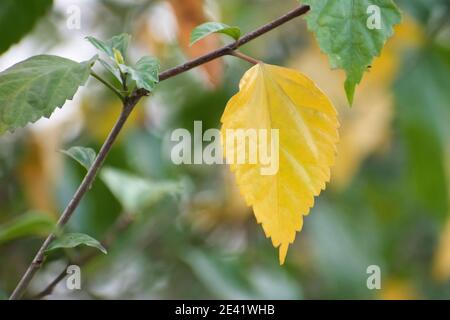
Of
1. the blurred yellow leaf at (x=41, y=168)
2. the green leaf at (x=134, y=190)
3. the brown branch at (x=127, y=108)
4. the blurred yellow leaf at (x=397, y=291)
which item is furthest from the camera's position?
the blurred yellow leaf at (x=397, y=291)

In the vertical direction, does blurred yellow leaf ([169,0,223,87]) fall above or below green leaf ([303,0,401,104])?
above

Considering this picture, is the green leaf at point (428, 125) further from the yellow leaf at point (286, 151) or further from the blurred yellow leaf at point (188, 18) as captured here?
the yellow leaf at point (286, 151)

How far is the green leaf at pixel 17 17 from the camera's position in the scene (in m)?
0.67

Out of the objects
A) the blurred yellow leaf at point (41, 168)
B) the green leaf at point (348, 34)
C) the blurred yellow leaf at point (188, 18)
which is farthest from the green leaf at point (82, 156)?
the blurred yellow leaf at point (41, 168)

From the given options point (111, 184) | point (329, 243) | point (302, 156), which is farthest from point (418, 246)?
point (302, 156)

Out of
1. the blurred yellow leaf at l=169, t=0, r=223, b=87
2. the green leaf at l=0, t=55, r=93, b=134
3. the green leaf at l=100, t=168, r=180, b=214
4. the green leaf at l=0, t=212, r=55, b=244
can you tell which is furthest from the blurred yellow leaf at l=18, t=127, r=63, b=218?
the green leaf at l=0, t=55, r=93, b=134

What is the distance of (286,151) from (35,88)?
13 centimetres

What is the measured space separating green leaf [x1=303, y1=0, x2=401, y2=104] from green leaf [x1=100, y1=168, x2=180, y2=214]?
0.35 metres

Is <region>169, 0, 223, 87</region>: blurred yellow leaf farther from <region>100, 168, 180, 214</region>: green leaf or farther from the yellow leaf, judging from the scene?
the yellow leaf

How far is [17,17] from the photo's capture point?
671 mm

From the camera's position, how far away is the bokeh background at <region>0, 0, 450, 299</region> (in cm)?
99

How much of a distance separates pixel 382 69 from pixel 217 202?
0.36m

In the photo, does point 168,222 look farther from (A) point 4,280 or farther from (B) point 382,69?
(B) point 382,69

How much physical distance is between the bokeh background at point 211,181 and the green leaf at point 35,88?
0.31 metres
